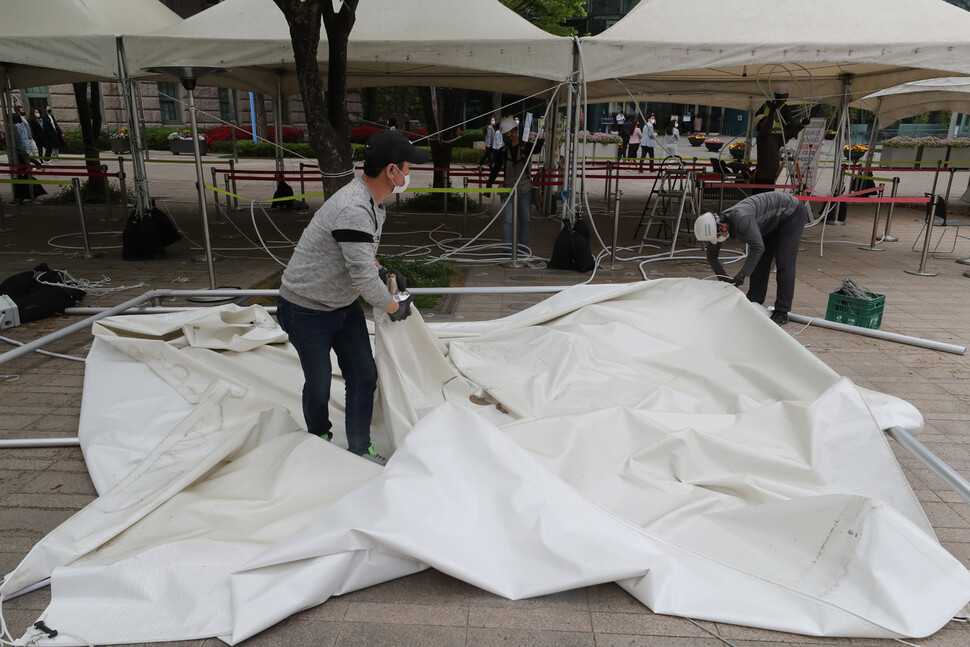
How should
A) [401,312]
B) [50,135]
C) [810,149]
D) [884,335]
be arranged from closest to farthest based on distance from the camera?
[401,312]
[884,335]
[810,149]
[50,135]

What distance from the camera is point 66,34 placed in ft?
26.2

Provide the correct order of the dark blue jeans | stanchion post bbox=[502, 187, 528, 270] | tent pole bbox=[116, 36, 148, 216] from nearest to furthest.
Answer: the dark blue jeans < tent pole bbox=[116, 36, 148, 216] < stanchion post bbox=[502, 187, 528, 270]

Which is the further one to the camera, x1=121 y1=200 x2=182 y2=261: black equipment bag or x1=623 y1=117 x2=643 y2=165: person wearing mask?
x1=623 y1=117 x2=643 y2=165: person wearing mask

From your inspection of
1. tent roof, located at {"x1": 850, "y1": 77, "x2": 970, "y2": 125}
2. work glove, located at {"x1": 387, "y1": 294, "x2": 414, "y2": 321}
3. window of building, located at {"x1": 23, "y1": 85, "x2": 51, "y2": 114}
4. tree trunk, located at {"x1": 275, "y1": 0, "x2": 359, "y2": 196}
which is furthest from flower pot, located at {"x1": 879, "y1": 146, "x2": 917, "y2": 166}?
window of building, located at {"x1": 23, "y1": 85, "x2": 51, "y2": 114}

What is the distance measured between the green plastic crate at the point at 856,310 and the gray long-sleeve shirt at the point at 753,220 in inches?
34.5

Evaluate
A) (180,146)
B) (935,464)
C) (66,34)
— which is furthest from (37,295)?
(180,146)

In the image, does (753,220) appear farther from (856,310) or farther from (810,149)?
(810,149)

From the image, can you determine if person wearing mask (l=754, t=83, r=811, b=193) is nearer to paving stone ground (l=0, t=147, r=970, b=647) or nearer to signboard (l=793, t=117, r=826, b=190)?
signboard (l=793, t=117, r=826, b=190)

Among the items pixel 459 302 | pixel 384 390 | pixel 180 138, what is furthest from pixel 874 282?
pixel 180 138

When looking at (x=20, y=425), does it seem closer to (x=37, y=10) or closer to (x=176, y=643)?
(x=176, y=643)

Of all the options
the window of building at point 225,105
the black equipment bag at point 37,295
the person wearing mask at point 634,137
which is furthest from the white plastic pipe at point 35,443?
the window of building at point 225,105

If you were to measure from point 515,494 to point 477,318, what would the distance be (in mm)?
3791

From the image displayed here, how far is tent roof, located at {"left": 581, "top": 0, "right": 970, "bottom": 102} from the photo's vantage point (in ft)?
24.9

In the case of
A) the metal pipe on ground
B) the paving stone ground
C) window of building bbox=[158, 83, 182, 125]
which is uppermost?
window of building bbox=[158, 83, 182, 125]
